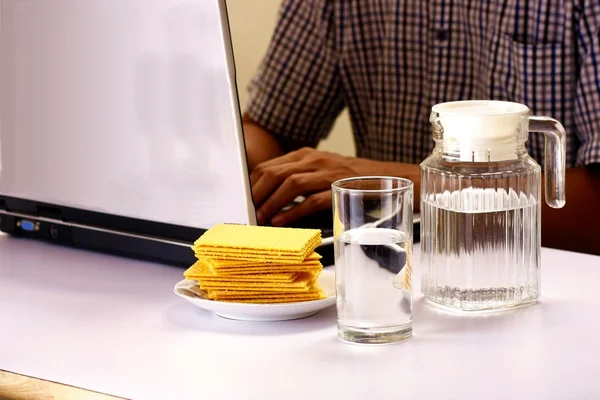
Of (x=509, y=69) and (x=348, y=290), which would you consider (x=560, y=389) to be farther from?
(x=509, y=69)

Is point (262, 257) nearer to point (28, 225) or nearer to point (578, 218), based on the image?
point (28, 225)

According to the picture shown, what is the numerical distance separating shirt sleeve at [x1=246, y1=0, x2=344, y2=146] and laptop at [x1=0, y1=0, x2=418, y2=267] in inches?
31.5

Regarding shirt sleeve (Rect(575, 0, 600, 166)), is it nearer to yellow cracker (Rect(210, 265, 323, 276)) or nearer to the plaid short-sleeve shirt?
the plaid short-sleeve shirt

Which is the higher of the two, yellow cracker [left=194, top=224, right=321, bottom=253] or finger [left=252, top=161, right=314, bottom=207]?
yellow cracker [left=194, top=224, right=321, bottom=253]

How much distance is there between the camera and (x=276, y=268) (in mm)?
849

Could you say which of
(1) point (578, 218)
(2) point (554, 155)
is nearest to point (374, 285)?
(2) point (554, 155)

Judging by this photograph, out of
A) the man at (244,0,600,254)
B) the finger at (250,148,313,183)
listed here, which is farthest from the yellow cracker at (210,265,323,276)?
the man at (244,0,600,254)

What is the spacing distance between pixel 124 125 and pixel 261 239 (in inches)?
9.8

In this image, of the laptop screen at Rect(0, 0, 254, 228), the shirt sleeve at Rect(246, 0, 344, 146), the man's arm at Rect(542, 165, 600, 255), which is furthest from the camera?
the shirt sleeve at Rect(246, 0, 344, 146)

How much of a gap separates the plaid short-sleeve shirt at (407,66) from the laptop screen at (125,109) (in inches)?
33.5

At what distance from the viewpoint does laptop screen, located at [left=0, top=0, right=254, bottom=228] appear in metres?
0.93

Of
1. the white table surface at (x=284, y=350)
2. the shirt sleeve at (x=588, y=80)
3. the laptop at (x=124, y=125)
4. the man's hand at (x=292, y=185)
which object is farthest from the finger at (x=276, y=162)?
the shirt sleeve at (x=588, y=80)

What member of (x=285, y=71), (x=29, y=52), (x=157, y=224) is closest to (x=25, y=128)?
(x=29, y=52)

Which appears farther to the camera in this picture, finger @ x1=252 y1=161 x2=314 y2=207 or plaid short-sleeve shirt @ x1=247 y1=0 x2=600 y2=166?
plaid short-sleeve shirt @ x1=247 y1=0 x2=600 y2=166
